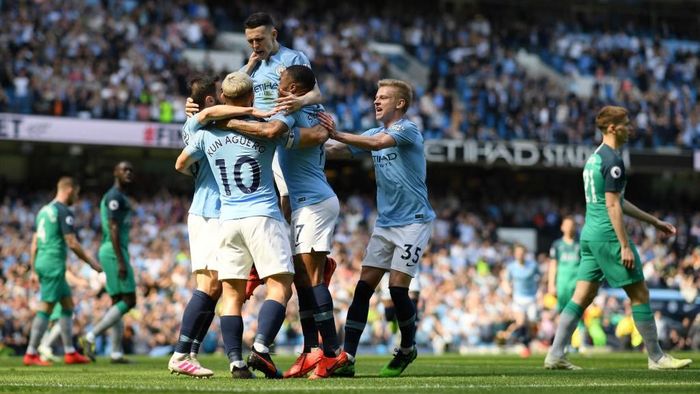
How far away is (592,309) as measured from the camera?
81.8 feet

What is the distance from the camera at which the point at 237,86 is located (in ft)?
30.4

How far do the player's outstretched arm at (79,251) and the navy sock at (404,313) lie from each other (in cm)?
533

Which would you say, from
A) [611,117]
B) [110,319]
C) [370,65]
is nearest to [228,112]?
[611,117]

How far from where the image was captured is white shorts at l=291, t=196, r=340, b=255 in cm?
975

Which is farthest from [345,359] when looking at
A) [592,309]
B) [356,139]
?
[592,309]

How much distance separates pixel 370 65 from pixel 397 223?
24922 mm

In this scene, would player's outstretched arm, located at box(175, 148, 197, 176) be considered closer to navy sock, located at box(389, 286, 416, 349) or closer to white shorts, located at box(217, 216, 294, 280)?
white shorts, located at box(217, 216, 294, 280)

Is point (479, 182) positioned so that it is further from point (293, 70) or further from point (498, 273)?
point (293, 70)

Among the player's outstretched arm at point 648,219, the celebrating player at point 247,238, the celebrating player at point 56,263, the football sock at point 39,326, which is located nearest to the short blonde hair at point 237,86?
the celebrating player at point 247,238

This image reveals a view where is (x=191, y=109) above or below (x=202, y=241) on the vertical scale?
above

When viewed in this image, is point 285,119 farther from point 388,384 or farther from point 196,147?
point 388,384

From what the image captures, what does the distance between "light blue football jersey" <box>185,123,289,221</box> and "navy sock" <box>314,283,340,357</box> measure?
0.84 meters

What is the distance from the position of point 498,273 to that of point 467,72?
876 centimetres

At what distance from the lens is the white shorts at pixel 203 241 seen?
10.0 metres
